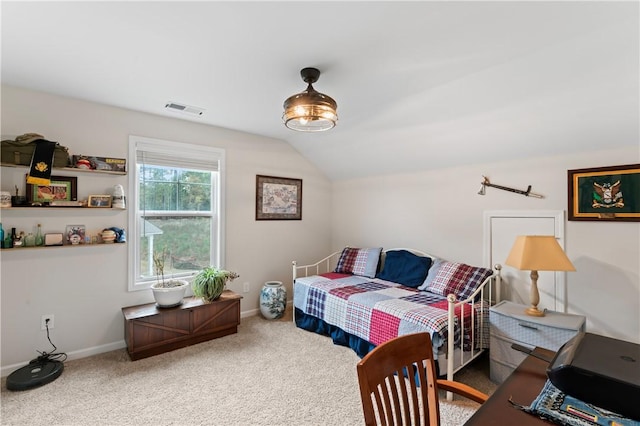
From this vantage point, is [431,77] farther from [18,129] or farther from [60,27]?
[18,129]

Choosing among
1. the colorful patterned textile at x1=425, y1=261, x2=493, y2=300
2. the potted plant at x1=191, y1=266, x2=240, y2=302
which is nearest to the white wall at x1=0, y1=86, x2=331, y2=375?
the potted plant at x1=191, y1=266, x2=240, y2=302

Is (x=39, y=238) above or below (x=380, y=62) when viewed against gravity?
below

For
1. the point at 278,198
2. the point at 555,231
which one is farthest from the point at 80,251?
the point at 555,231

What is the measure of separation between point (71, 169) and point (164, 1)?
6.24 feet

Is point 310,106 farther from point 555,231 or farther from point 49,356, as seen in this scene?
point 49,356

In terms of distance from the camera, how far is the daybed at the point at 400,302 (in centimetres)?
230

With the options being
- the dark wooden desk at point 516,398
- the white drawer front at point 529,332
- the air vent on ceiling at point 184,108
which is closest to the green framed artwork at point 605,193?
the white drawer front at point 529,332

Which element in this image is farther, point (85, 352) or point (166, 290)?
point (166, 290)

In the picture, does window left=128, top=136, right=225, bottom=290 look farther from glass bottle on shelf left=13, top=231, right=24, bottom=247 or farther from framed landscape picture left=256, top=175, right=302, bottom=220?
glass bottle on shelf left=13, top=231, right=24, bottom=247

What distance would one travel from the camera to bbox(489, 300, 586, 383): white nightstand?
6.65 feet

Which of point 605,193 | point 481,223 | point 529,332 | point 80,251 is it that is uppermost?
point 605,193

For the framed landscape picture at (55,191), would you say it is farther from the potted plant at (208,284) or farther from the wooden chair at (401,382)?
the wooden chair at (401,382)

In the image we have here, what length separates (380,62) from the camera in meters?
1.96

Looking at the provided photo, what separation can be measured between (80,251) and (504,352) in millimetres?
3632
